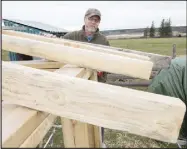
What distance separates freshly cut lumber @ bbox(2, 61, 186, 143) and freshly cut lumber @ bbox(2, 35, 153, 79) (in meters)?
0.75

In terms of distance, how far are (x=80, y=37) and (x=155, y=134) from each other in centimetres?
287

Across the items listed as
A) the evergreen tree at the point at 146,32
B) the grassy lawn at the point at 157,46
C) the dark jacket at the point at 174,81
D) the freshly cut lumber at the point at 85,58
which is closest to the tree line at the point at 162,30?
the evergreen tree at the point at 146,32

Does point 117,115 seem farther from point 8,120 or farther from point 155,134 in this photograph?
point 8,120

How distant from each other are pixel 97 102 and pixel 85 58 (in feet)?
3.14

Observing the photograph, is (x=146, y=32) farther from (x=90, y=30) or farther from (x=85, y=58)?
(x=85, y=58)

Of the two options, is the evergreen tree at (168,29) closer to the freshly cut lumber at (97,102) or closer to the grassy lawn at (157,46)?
the grassy lawn at (157,46)

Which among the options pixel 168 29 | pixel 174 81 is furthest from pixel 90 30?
pixel 168 29

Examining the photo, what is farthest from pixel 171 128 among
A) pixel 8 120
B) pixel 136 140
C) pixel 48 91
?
pixel 136 140

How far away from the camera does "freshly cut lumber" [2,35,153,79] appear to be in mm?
1890

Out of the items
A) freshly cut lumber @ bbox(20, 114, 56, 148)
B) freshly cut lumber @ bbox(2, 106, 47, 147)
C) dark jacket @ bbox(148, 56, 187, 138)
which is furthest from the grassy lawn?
freshly cut lumber @ bbox(2, 106, 47, 147)

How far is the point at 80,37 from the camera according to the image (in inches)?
150

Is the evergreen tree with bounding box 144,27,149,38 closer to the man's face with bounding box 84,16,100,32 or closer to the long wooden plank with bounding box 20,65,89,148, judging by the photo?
the man's face with bounding box 84,16,100,32

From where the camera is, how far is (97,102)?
1.11 m

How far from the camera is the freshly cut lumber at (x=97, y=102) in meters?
1.04
